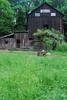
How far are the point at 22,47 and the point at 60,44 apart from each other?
5586 mm

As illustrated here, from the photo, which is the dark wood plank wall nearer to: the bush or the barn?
the barn

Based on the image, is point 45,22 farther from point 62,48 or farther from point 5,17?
point 62,48

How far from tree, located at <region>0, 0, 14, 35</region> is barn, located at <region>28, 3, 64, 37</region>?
149 inches

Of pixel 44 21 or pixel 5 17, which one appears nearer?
pixel 44 21

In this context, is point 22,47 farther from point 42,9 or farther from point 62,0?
point 62,0

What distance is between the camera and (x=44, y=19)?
36625 mm

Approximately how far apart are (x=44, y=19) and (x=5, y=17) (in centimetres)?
610

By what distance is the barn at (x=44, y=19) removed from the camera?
120 ft

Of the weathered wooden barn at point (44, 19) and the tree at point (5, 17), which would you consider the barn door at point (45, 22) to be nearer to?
the weathered wooden barn at point (44, 19)

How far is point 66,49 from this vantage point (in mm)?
29703

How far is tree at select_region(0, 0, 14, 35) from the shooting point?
125ft

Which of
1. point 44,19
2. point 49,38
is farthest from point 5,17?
point 49,38

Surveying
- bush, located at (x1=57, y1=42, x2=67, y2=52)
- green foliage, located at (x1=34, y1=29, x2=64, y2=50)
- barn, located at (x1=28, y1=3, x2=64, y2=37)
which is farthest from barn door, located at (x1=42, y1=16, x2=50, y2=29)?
bush, located at (x1=57, y1=42, x2=67, y2=52)

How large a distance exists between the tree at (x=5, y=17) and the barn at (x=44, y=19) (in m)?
3.78
